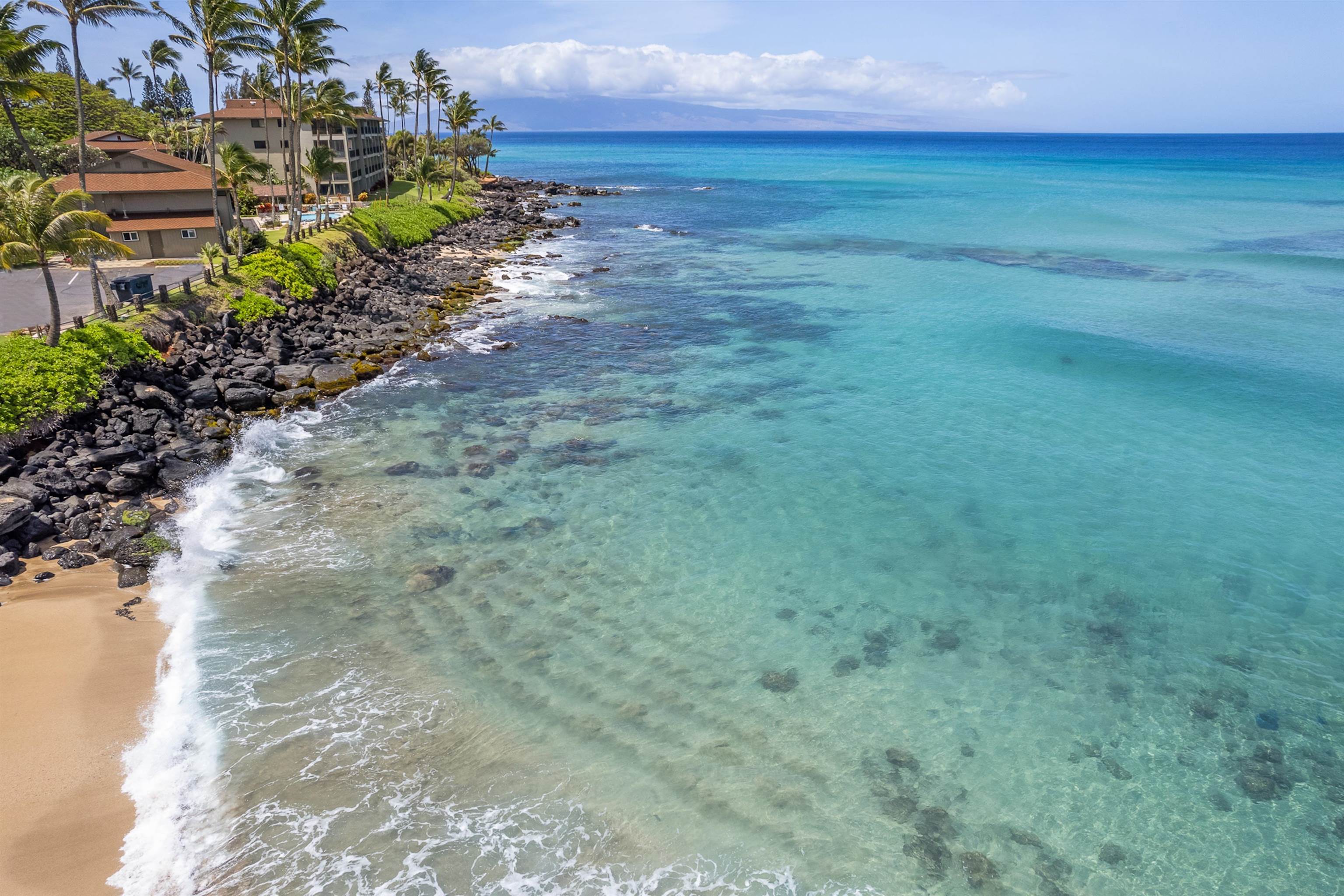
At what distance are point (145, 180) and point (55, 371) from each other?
28.0 m

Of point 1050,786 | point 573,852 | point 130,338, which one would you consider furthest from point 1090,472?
point 130,338

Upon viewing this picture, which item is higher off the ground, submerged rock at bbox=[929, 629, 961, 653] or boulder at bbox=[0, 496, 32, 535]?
boulder at bbox=[0, 496, 32, 535]

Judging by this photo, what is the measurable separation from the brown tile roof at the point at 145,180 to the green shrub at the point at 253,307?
1497cm

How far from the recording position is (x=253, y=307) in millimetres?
39188

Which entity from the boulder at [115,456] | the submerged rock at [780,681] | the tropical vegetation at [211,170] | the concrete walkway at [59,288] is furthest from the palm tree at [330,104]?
the submerged rock at [780,681]

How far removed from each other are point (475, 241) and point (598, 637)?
211ft

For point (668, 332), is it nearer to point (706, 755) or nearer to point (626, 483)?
point (626, 483)

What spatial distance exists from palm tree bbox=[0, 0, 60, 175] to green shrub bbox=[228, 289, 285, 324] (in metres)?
9.34

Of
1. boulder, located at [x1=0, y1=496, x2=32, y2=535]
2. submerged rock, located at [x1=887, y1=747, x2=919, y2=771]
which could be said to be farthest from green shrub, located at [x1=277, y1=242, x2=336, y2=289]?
submerged rock, located at [x1=887, y1=747, x2=919, y2=771]

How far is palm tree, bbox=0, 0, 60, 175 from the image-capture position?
96.1 feet

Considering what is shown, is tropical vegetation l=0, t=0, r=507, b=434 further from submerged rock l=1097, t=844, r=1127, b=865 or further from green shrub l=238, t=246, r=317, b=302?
submerged rock l=1097, t=844, r=1127, b=865

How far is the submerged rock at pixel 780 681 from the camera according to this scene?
17.4m

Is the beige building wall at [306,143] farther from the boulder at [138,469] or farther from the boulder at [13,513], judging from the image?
the boulder at [13,513]

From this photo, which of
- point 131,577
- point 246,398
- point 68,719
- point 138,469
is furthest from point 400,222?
point 68,719
